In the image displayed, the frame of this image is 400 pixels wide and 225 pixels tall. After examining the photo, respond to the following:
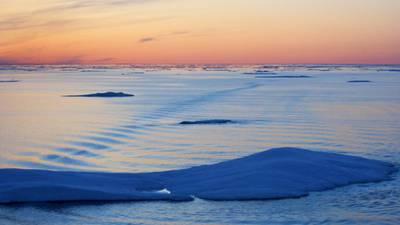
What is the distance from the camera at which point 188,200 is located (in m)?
9.35

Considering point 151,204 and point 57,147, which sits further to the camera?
point 57,147

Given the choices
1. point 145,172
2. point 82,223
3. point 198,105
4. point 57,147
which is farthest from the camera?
point 198,105

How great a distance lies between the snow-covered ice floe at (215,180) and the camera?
30.8 feet

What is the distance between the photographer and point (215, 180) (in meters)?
10.3

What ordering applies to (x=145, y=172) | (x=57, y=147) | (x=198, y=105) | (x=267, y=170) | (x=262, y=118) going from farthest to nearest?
1. (x=198, y=105)
2. (x=262, y=118)
3. (x=57, y=147)
4. (x=145, y=172)
5. (x=267, y=170)

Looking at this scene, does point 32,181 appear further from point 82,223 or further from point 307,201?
point 307,201

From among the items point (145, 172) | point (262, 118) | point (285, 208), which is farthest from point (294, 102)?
point (285, 208)

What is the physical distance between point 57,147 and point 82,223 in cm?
727

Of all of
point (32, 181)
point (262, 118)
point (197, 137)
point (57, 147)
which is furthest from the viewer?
point (262, 118)

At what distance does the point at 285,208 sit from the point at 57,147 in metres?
8.07

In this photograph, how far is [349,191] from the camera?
32.6 ft

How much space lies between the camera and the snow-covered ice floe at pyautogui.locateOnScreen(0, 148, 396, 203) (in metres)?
9.38

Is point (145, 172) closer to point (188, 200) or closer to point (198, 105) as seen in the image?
point (188, 200)

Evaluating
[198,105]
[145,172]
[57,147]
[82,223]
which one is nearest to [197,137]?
[57,147]
